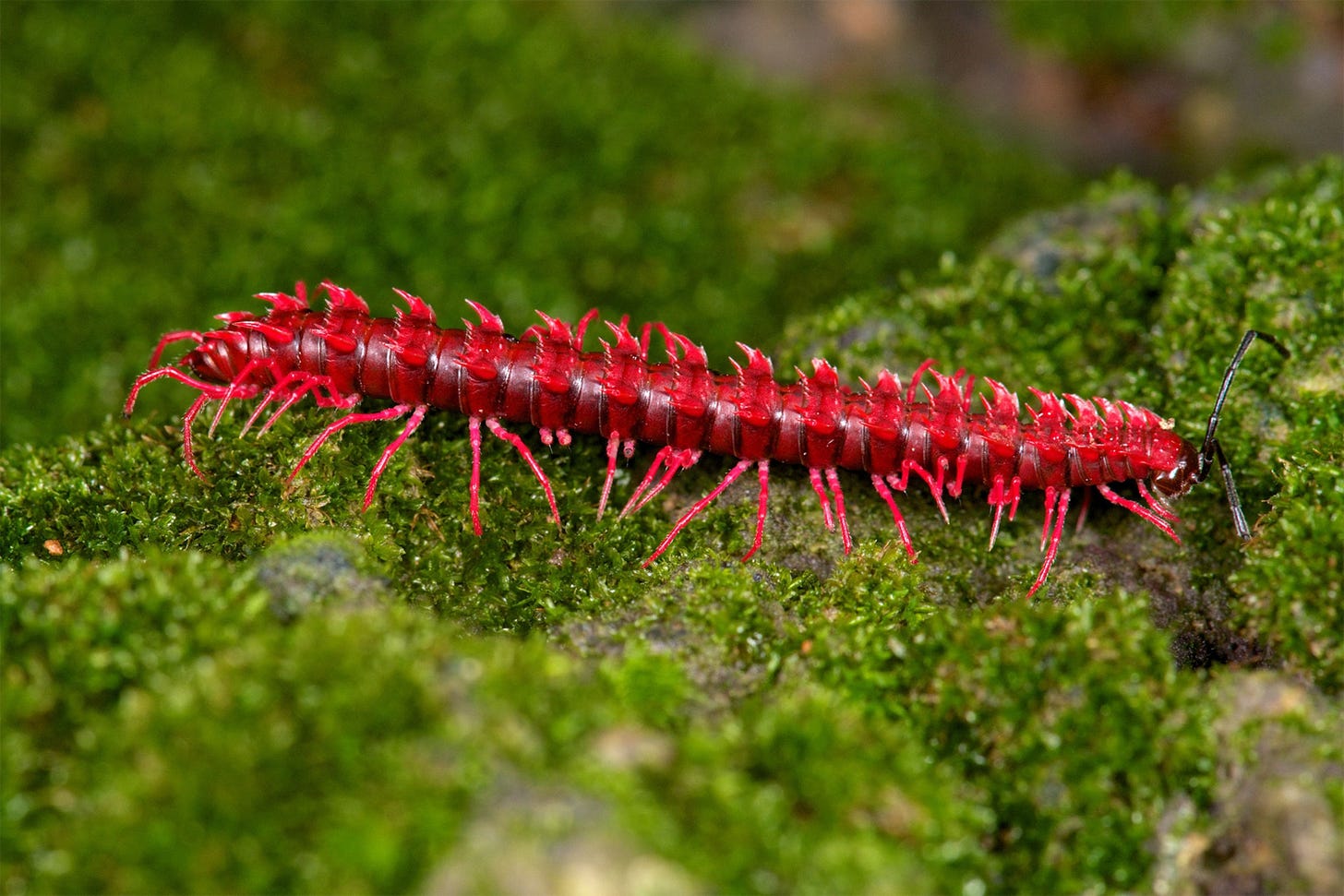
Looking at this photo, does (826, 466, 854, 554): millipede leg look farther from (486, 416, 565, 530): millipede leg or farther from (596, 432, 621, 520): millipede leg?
(486, 416, 565, 530): millipede leg

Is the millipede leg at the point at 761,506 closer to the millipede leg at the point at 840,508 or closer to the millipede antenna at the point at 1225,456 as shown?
the millipede leg at the point at 840,508

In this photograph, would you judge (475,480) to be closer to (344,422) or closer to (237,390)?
(344,422)

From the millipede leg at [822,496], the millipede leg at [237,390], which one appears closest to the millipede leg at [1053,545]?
the millipede leg at [822,496]

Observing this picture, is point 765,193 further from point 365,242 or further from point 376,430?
point 376,430

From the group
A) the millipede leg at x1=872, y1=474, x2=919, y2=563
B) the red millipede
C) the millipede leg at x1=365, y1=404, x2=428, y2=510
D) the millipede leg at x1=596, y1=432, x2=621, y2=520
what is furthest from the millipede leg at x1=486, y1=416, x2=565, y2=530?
the millipede leg at x1=872, y1=474, x2=919, y2=563

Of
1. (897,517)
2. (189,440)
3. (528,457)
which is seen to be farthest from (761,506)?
(189,440)

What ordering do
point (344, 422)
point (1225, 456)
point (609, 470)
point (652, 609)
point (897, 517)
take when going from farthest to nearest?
point (1225, 456), point (609, 470), point (897, 517), point (344, 422), point (652, 609)
